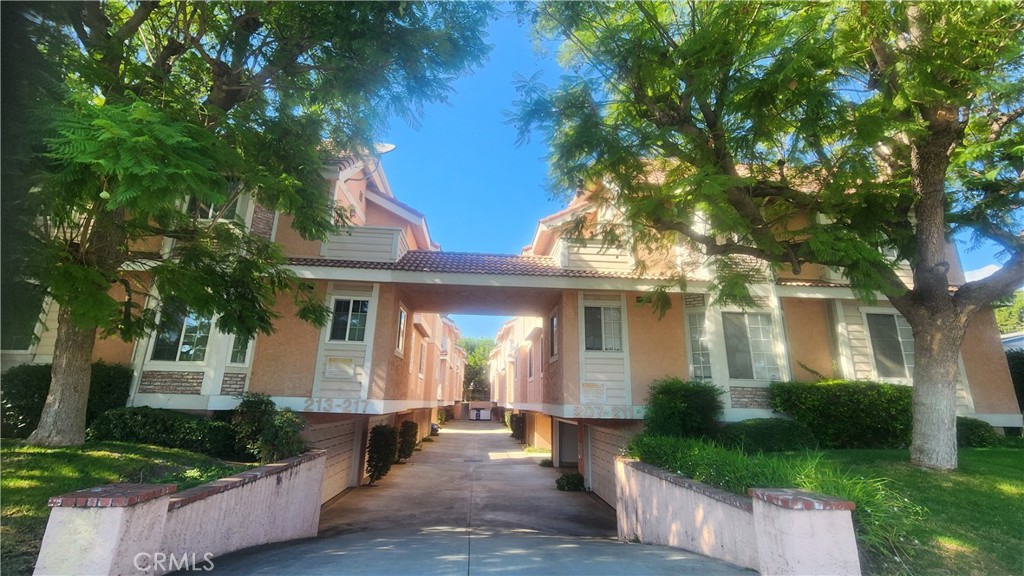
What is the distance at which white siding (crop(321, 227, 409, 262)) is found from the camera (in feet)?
37.3

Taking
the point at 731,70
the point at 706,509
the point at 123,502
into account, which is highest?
the point at 731,70

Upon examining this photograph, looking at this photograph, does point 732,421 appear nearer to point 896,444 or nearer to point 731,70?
point 896,444

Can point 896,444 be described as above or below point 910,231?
below

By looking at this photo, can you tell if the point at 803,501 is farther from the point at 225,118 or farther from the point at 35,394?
the point at 35,394

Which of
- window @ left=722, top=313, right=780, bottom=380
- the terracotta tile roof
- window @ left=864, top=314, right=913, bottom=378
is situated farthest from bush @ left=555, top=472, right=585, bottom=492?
window @ left=864, top=314, right=913, bottom=378

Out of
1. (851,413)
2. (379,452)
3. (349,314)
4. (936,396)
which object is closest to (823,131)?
(936,396)

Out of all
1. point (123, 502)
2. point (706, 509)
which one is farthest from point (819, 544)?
point (123, 502)

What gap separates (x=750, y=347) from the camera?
1124cm

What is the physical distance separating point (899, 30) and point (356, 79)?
861 centimetres

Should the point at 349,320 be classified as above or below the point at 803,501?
above

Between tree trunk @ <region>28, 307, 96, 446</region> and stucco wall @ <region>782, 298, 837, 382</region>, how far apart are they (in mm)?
15361

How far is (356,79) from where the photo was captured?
698cm

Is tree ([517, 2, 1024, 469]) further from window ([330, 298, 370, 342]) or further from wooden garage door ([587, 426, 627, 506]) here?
window ([330, 298, 370, 342])

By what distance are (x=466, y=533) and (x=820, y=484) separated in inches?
236
